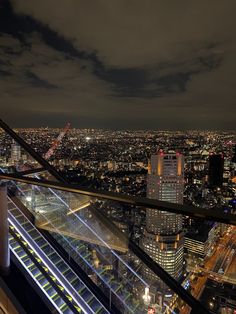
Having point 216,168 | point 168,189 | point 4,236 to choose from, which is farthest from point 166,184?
point 4,236

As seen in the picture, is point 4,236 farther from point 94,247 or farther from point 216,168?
point 216,168

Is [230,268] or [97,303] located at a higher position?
[97,303]

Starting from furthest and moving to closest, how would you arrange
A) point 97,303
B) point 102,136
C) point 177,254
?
point 102,136
point 177,254
point 97,303

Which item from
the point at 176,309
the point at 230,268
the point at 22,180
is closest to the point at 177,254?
the point at 230,268

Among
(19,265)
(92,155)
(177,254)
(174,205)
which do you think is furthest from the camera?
(92,155)

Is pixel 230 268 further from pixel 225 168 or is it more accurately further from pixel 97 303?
pixel 97 303

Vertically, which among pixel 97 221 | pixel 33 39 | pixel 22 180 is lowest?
pixel 97 221

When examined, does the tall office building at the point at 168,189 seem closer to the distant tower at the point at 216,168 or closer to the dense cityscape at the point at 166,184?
the dense cityscape at the point at 166,184

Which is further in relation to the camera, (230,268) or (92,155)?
(92,155)
